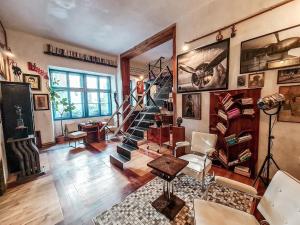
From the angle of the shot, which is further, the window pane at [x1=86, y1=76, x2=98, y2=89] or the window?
the window pane at [x1=86, y1=76, x2=98, y2=89]

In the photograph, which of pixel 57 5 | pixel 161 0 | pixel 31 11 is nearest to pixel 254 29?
pixel 161 0

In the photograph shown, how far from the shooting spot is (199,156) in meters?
2.49

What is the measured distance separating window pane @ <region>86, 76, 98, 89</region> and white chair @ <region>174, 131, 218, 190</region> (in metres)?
5.29

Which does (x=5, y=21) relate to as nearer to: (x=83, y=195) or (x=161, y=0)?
(x=161, y=0)

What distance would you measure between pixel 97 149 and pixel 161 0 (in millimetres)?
4320

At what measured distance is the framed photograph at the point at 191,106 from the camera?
3.22 meters

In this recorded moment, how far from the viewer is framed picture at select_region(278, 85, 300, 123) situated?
203 cm

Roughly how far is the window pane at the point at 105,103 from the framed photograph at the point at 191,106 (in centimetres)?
449

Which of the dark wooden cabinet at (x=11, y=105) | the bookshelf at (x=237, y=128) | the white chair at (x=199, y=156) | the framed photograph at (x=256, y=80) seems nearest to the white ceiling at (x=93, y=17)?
the dark wooden cabinet at (x=11, y=105)

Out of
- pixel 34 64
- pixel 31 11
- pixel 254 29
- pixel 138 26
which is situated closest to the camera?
pixel 254 29

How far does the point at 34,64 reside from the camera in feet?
14.1

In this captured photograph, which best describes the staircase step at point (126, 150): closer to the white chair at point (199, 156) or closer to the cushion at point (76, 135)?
the white chair at point (199, 156)

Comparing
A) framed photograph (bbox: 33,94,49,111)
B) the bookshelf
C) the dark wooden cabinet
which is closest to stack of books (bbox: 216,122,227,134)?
the bookshelf

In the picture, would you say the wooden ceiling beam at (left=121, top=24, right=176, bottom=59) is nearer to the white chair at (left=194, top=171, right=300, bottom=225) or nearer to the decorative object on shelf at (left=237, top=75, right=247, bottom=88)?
the decorative object on shelf at (left=237, top=75, right=247, bottom=88)
